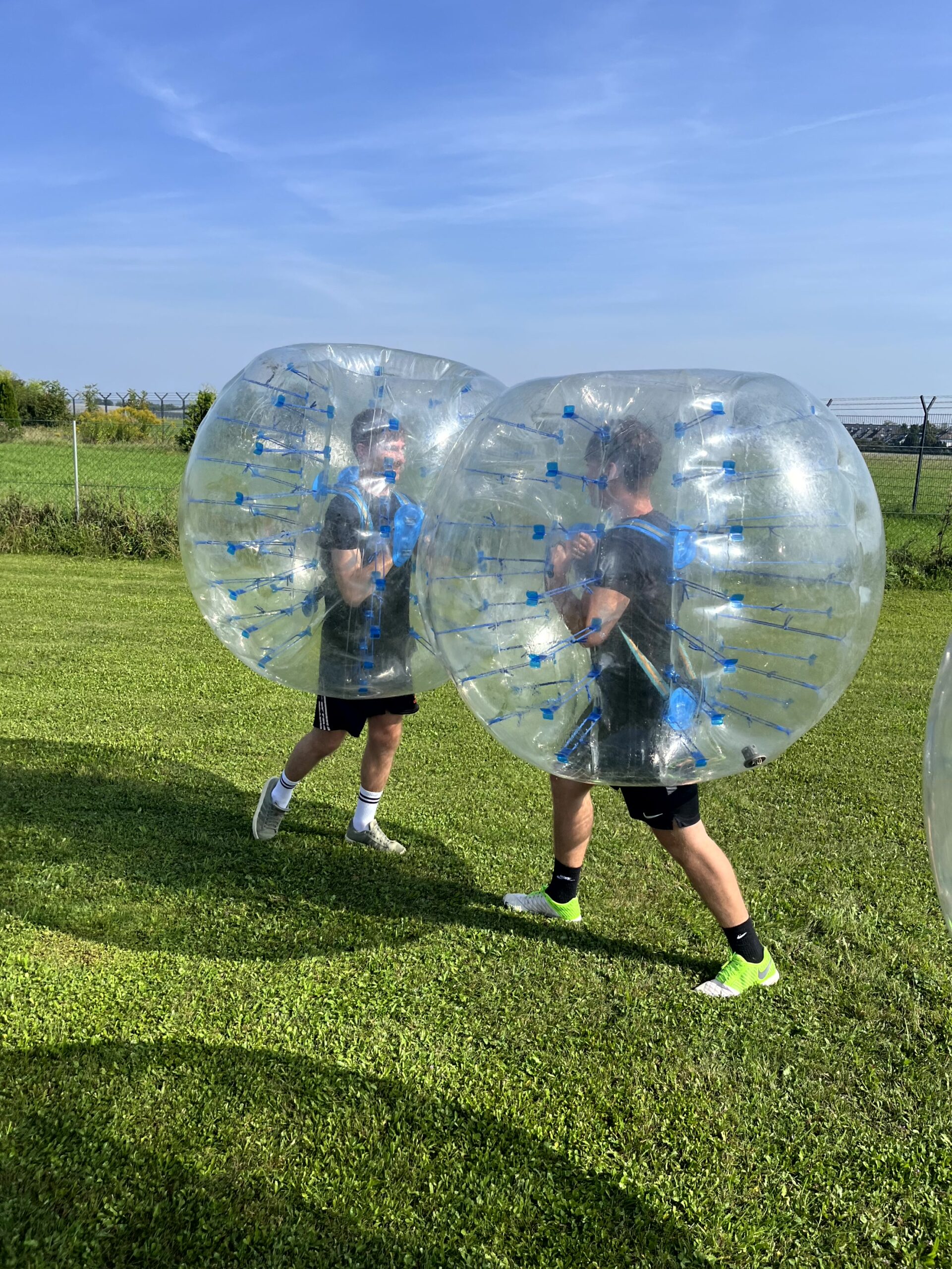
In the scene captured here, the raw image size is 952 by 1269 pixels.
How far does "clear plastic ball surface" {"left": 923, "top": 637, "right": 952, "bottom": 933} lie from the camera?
166cm

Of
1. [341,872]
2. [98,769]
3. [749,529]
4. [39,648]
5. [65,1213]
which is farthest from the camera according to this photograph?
[39,648]

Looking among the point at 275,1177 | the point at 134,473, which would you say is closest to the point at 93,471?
the point at 134,473

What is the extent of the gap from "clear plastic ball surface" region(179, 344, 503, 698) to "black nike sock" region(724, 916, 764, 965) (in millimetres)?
1363

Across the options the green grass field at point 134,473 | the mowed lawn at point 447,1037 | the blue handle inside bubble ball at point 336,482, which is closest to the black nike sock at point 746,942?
the mowed lawn at point 447,1037

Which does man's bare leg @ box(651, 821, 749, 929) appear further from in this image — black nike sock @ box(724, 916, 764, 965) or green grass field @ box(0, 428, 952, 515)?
green grass field @ box(0, 428, 952, 515)

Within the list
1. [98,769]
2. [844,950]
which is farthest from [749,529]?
[98,769]

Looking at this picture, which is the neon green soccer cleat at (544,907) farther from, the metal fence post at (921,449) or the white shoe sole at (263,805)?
the metal fence post at (921,449)

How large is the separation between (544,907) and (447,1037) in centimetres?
92

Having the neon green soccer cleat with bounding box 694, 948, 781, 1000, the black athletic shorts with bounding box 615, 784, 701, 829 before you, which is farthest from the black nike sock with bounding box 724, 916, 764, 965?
the black athletic shorts with bounding box 615, 784, 701, 829

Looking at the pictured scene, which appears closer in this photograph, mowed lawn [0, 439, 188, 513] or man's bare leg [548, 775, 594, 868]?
man's bare leg [548, 775, 594, 868]

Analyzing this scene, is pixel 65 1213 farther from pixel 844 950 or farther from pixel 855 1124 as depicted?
pixel 844 950

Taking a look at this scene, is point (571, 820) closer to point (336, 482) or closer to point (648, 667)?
point (648, 667)

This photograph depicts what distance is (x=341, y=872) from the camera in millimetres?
4234

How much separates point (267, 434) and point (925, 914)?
302 centimetres
